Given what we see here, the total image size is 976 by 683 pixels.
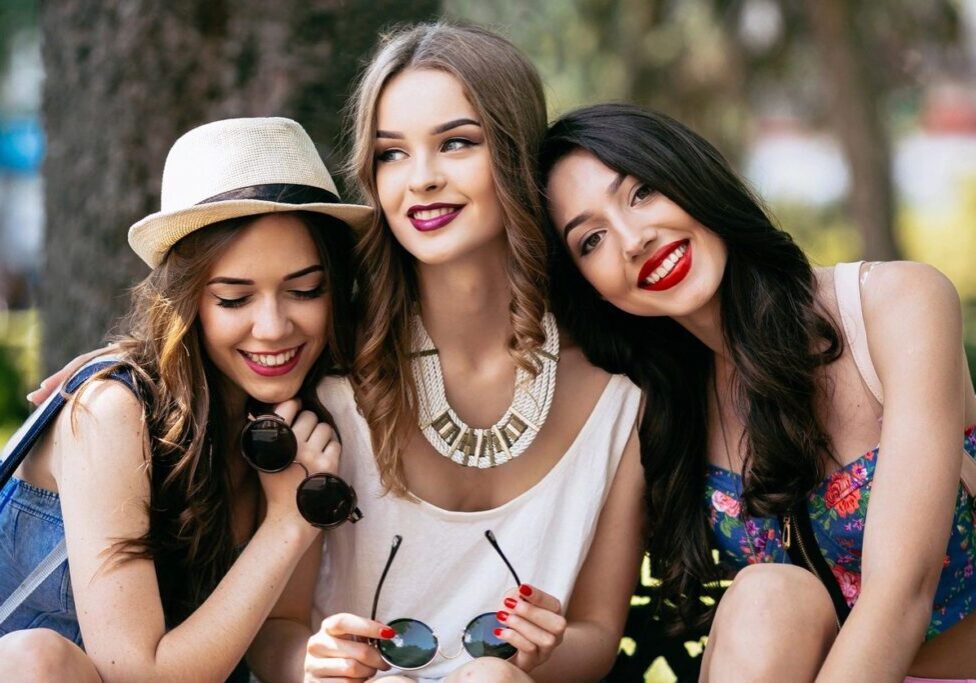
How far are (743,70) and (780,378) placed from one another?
43.5 feet

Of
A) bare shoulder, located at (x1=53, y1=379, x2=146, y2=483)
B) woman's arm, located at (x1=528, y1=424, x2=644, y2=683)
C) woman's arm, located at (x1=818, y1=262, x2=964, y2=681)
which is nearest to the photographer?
woman's arm, located at (x1=818, y1=262, x2=964, y2=681)

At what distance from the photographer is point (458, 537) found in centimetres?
339

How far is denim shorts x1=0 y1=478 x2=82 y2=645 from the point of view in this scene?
3.16 metres

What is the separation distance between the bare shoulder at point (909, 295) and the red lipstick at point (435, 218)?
1.09 metres

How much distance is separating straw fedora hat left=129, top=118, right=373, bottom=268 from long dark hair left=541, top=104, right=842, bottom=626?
65cm

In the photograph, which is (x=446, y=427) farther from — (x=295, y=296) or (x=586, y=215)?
(x=586, y=215)

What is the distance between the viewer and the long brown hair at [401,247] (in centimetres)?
323

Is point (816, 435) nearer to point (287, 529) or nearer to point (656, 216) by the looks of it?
point (656, 216)

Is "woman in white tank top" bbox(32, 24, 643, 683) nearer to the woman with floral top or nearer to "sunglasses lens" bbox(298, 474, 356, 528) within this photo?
the woman with floral top

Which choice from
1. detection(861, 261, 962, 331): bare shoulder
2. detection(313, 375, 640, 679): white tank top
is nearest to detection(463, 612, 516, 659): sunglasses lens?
detection(313, 375, 640, 679): white tank top

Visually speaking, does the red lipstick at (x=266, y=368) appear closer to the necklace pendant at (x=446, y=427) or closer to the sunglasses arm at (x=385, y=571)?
the necklace pendant at (x=446, y=427)

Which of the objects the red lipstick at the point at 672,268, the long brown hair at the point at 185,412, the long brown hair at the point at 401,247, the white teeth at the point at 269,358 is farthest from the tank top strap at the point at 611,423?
the white teeth at the point at 269,358

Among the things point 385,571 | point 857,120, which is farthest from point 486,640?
point 857,120

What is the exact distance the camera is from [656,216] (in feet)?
10.4
